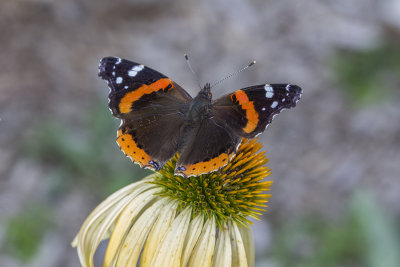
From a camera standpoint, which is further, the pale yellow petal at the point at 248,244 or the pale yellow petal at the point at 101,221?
the pale yellow petal at the point at 248,244

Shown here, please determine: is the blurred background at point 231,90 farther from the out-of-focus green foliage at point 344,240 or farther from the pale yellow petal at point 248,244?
the pale yellow petal at point 248,244

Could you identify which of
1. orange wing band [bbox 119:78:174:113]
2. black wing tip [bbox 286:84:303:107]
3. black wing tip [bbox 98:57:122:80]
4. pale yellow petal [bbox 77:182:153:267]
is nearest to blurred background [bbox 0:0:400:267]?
pale yellow petal [bbox 77:182:153:267]

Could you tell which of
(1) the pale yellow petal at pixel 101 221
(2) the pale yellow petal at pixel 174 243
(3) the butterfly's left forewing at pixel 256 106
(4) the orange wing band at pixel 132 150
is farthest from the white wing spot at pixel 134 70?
(2) the pale yellow petal at pixel 174 243

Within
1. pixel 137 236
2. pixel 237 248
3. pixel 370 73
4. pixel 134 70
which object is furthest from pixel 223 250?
pixel 370 73

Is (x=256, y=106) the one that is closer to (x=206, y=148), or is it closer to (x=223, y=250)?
(x=206, y=148)

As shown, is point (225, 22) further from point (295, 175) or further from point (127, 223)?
point (127, 223)

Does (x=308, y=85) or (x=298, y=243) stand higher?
(x=308, y=85)

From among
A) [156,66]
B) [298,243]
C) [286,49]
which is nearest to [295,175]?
[298,243]
